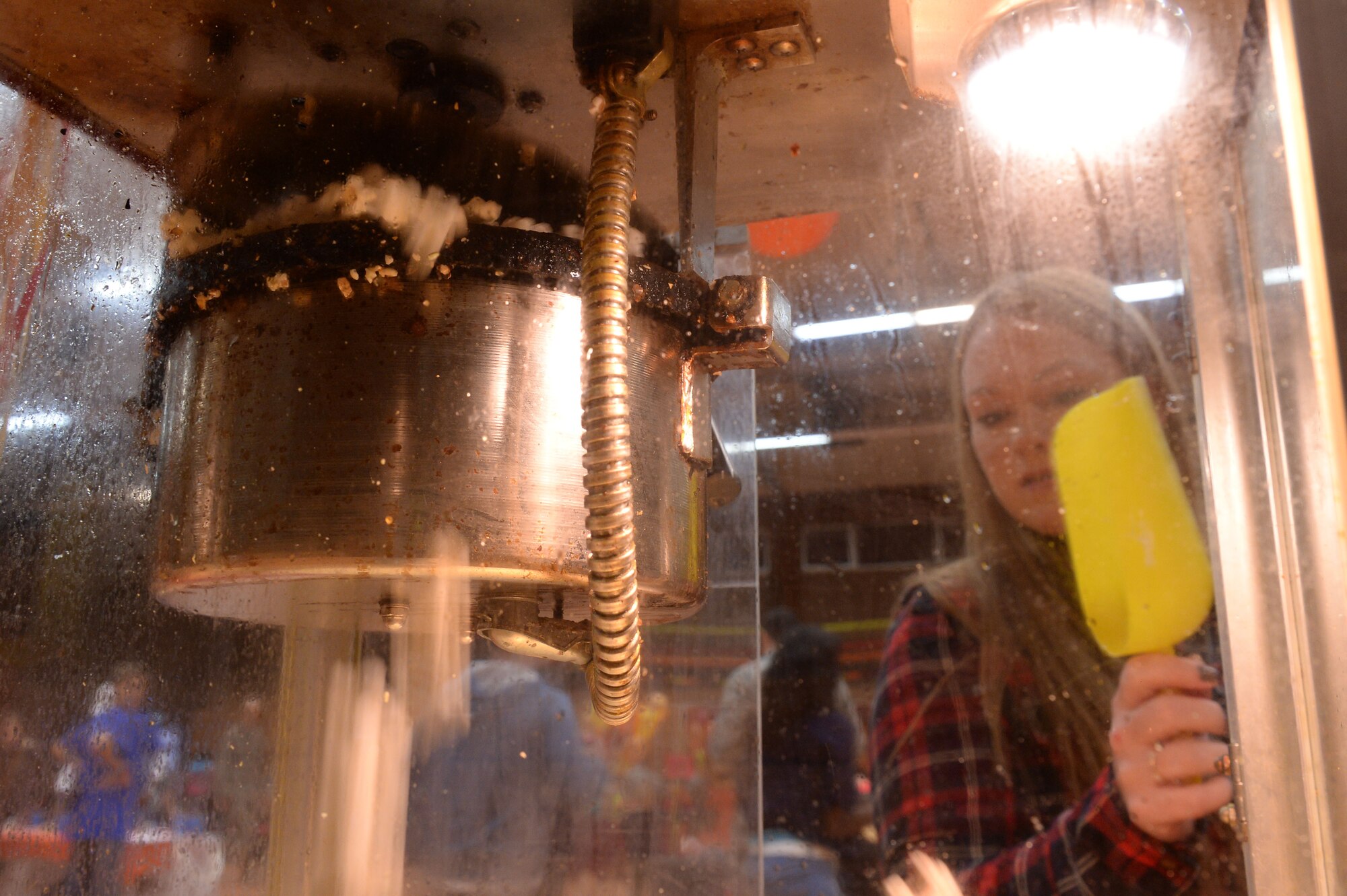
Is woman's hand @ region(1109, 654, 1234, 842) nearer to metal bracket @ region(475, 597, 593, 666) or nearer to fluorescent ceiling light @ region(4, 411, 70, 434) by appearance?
metal bracket @ region(475, 597, 593, 666)

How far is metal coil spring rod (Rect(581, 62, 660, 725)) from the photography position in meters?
0.42

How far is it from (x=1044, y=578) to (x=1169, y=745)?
0.49ft

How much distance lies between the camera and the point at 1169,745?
649mm

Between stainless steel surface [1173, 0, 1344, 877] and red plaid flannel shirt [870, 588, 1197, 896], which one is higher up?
stainless steel surface [1173, 0, 1344, 877]

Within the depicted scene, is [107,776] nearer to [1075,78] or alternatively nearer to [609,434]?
[609,434]

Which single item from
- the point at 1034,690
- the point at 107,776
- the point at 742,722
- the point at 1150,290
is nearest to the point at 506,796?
the point at 742,722

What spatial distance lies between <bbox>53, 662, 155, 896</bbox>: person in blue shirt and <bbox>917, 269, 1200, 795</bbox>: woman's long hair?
0.60 meters

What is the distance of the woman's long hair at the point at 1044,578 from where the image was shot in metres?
0.70

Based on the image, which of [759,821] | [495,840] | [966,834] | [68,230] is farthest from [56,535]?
[966,834]

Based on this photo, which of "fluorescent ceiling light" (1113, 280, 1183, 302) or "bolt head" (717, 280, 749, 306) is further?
"fluorescent ceiling light" (1113, 280, 1183, 302)

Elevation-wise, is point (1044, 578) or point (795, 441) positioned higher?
point (795, 441)

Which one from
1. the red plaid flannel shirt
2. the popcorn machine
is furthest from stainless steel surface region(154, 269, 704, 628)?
the red plaid flannel shirt

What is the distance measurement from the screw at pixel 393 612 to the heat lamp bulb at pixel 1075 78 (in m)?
0.44

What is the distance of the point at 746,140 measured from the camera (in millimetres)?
618
